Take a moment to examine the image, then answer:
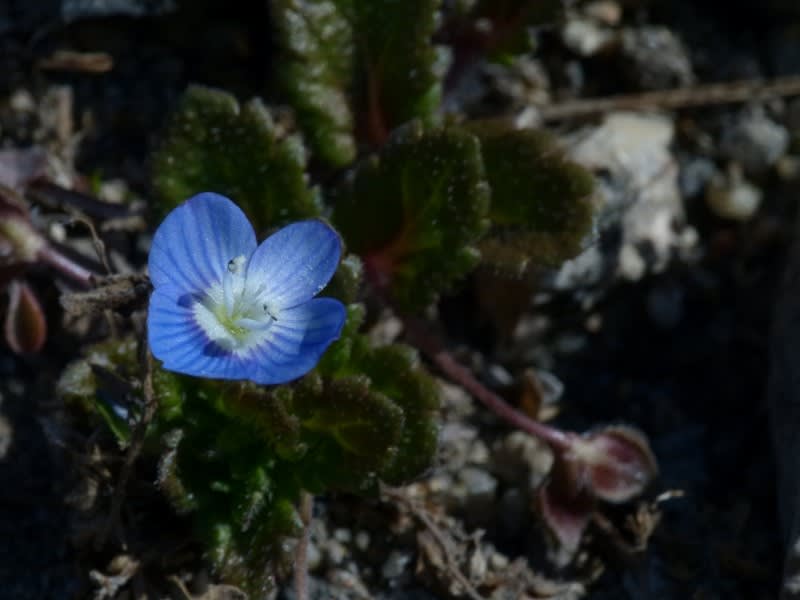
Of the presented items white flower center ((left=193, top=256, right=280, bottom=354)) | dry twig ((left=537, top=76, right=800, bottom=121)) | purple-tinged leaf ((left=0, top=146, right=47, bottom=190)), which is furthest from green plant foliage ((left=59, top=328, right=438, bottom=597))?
dry twig ((left=537, top=76, right=800, bottom=121))

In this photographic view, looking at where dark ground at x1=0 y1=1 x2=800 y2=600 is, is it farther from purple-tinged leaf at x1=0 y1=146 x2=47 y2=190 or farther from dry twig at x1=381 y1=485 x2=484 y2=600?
purple-tinged leaf at x1=0 y1=146 x2=47 y2=190

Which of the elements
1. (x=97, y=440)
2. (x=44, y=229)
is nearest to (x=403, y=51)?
(x=44, y=229)

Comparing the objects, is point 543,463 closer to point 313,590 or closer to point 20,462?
point 313,590

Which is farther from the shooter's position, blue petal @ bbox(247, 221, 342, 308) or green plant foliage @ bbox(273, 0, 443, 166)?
green plant foliage @ bbox(273, 0, 443, 166)

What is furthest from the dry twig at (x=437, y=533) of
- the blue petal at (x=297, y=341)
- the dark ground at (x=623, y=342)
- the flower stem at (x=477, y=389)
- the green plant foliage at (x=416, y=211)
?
the blue petal at (x=297, y=341)

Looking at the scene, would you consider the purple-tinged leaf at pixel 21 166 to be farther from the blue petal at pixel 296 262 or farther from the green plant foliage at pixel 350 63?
the blue petal at pixel 296 262
